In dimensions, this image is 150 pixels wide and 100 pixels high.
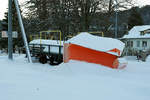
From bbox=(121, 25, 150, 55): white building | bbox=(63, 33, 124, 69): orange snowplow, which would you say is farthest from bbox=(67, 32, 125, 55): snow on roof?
bbox=(121, 25, 150, 55): white building

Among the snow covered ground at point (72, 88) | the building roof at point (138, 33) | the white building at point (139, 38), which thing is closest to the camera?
the snow covered ground at point (72, 88)

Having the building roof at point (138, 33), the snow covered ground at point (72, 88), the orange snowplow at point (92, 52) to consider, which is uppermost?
the building roof at point (138, 33)

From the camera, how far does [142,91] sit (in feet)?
11.2

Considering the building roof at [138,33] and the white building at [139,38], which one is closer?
the white building at [139,38]

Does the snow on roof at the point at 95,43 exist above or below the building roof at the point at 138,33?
below

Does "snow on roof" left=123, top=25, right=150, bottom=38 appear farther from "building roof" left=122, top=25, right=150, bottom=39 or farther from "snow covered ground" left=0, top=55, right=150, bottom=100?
"snow covered ground" left=0, top=55, right=150, bottom=100

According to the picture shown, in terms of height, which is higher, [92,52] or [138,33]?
[138,33]

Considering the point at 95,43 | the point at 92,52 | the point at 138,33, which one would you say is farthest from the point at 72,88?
the point at 138,33

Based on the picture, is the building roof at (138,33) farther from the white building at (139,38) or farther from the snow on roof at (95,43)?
the snow on roof at (95,43)

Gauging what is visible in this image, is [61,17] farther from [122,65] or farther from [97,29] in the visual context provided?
[122,65]

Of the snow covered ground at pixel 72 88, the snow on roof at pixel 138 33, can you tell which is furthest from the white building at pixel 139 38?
the snow covered ground at pixel 72 88

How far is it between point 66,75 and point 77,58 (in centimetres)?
119

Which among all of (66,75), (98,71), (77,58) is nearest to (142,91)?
(98,71)

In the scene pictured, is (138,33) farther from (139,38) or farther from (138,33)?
(139,38)
